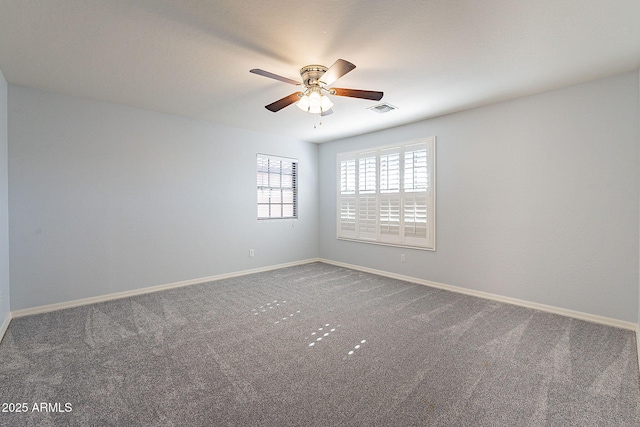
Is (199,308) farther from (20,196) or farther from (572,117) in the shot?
(572,117)

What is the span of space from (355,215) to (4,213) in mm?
4693

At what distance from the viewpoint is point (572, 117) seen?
10.6 feet

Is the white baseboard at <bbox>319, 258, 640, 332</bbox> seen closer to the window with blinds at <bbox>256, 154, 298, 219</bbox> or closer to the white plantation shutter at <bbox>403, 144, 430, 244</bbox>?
the white plantation shutter at <bbox>403, 144, 430, 244</bbox>

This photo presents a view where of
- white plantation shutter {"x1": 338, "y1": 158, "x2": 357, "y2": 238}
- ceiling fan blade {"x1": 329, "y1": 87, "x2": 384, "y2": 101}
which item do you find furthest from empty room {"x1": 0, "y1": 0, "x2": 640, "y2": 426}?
white plantation shutter {"x1": 338, "y1": 158, "x2": 357, "y2": 238}

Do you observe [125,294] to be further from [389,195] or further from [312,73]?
[389,195]

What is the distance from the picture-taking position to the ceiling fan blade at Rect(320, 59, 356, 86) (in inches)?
88.5

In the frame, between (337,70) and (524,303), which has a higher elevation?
(337,70)

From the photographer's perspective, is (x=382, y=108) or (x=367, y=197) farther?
(x=367, y=197)

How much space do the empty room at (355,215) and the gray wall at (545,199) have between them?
0.07ft

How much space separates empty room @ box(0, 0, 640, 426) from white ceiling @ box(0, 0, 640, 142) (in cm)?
2

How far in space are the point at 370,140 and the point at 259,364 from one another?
417cm

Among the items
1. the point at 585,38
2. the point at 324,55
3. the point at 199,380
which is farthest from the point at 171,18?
the point at 585,38

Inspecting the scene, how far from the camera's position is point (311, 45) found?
244cm

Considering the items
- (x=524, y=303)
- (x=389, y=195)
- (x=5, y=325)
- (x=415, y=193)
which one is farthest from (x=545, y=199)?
(x=5, y=325)
